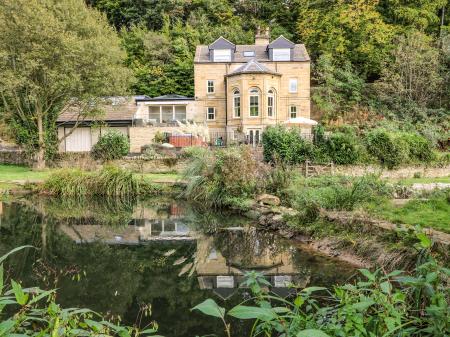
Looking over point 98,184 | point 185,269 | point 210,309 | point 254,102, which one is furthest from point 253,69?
point 210,309

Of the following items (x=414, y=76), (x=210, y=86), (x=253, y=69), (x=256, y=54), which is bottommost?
(x=210, y=86)

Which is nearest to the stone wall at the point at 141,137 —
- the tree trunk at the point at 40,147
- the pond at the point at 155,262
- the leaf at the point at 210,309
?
the tree trunk at the point at 40,147

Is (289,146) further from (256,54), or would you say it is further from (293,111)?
(256,54)

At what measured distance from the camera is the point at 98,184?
1836 centimetres

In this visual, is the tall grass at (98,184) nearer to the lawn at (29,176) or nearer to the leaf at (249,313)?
the lawn at (29,176)

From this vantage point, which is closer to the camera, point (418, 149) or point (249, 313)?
point (249, 313)

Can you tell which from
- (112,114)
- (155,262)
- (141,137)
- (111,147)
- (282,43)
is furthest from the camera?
(282,43)

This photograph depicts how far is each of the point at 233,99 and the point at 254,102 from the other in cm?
169

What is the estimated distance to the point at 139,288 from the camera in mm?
7223

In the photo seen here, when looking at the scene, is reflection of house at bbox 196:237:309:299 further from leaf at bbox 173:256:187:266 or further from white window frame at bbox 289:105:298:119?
white window frame at bbox 289:105:298:119

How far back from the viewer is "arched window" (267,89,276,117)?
1353 inches

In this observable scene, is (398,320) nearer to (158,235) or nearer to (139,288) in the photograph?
(139,288)

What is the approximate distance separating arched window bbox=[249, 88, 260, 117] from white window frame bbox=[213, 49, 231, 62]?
4.05 meters

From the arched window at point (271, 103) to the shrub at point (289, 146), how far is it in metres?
13.1
